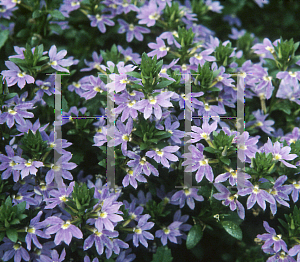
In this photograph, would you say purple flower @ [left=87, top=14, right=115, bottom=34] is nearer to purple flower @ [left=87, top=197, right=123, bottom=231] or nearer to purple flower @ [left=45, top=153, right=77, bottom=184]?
purple flower @ [left=45, top=153, right=77, bottom=184]

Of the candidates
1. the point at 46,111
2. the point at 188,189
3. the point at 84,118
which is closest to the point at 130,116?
the point at 84,118

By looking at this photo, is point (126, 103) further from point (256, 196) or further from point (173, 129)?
point (256, 196)

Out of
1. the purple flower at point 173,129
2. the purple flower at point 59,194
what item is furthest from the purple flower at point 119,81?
the purple flower at point 59,194

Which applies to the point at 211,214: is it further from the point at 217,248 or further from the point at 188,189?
the point at 217,248

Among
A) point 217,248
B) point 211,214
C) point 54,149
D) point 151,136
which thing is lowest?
point 217,248

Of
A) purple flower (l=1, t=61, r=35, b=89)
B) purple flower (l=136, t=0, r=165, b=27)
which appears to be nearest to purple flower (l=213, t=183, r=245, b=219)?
purple flower (l=1, t=61, r=35, b=89)

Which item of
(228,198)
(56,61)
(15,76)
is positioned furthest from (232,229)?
(15,76)
